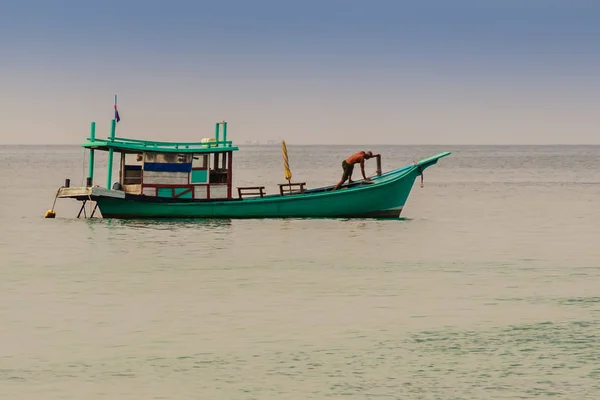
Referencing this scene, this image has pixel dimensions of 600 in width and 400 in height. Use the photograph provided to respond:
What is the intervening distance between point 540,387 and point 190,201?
26.0m

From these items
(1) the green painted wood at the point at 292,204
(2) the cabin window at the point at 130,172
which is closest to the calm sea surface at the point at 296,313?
(1) the green painted wood at the point at 292,204

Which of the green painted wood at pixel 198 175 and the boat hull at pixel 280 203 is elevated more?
the green painted wood at pixel 198 175

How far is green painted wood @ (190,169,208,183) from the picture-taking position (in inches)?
1563

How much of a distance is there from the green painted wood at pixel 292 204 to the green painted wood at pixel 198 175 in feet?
2.64

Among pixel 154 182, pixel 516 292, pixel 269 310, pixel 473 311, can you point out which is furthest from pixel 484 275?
pixel 154 182

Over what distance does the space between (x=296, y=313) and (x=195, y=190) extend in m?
19.3

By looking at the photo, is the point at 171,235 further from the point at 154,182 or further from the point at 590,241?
the point at 590,241

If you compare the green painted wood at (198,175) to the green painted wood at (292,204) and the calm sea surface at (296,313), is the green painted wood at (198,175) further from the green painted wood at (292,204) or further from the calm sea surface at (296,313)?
the calm sea surface at (296,313)

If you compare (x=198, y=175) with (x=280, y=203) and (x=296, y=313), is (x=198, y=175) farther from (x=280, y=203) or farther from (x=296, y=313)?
(x=296, y=313)

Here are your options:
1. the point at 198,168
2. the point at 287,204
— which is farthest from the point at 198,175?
the point at 287,204

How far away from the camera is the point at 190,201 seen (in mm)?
39875

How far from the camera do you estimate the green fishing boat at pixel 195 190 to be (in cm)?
3934

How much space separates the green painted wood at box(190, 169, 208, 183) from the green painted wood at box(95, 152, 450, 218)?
2.64ft

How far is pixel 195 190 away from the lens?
3994 cm
